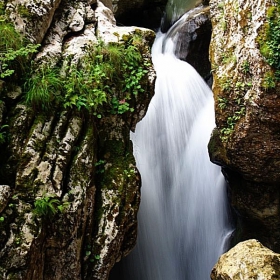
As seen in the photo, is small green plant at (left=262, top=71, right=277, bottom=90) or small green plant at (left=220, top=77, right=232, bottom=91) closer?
small green plant at (left=262, top=71, right=277, bottom=90)

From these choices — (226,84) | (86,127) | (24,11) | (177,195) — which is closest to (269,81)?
(226,84)

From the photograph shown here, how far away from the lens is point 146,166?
6.73 m

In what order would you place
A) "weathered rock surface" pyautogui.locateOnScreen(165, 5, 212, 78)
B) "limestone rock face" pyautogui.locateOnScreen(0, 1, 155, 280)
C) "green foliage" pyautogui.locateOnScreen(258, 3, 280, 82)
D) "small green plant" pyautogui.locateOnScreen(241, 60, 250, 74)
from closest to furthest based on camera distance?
"limestone rock face" pyautogui.locateOnScreen(0, 1, 155, 280)
"green foliage" pyautogui.locateOnScreen(258, 3, 280, 82)
"small green plant" pyautogui.locateOnScreen(241, 60, 250, 74)
"weathered rock surface" pyautogui.locateOnScreen(165, 5, 212, 78)

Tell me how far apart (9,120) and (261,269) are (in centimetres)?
338

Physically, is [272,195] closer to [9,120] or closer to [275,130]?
[275,130]

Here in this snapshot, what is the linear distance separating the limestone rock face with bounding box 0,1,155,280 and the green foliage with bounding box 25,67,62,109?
8cm

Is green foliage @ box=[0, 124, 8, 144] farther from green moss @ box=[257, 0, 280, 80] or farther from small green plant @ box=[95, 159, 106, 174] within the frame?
green moss @ box=[257, 0, 280, 80]

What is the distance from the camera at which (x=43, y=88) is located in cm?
385

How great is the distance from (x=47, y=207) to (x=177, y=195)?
389 centimetres

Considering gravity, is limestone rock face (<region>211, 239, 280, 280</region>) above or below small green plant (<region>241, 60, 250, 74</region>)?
below

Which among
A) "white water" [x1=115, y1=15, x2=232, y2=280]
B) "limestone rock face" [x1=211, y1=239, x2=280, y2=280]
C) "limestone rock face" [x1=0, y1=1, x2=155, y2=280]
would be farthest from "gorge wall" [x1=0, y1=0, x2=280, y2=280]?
"white water" [x1=115, y1=15, x2=232, y2=280]

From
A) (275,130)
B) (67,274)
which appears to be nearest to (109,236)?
(67,274)

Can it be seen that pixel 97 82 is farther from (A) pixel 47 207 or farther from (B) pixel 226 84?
(B) pixel 226 84

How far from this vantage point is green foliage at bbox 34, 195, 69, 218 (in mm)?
3406
